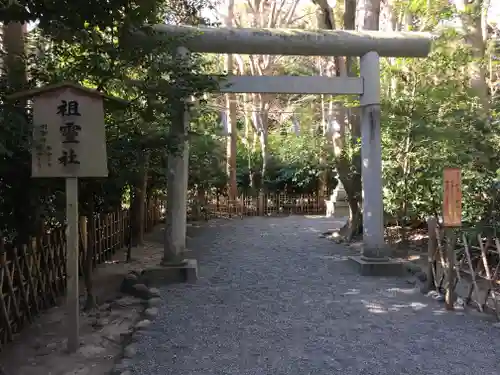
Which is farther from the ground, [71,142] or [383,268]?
[71,142]

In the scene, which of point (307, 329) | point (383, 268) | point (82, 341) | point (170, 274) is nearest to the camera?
point (82, 341)

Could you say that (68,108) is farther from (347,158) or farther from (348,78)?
(347,158)

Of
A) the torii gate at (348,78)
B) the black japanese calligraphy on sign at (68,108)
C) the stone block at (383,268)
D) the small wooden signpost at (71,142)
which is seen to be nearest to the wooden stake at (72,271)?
the small wooden signpost at (71,142)

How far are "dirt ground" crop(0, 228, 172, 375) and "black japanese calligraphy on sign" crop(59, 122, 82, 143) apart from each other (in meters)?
2.06

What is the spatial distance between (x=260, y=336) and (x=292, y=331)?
38 centimetres

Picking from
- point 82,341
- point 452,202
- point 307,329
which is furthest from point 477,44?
point 82,341

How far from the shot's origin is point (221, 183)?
21297 millimetres

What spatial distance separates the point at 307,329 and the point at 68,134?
10.5ft

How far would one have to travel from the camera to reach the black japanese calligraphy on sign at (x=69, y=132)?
470cm

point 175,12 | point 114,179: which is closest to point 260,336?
point 114,179

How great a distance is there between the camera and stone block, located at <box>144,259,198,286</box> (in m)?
7.56

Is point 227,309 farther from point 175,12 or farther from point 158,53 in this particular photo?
point 175,12

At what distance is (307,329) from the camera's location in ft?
17.4

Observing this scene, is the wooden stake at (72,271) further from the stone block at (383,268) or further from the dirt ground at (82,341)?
the stone block at (383,268)
